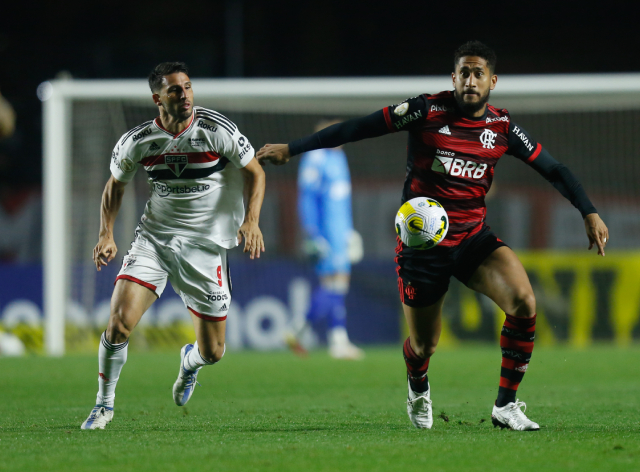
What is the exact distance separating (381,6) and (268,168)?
11.2 metres

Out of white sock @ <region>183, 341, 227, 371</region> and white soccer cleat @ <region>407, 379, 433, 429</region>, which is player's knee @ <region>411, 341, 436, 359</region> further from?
white sock @ <region>183, 341, 227, 371</region>

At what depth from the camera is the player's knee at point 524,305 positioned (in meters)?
4.87

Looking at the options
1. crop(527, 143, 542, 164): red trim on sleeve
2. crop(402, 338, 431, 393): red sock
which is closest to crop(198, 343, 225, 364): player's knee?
crop(402, 338, 431, 393): red sock

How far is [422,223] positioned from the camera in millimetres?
4969

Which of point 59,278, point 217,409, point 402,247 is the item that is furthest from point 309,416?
point 59,278

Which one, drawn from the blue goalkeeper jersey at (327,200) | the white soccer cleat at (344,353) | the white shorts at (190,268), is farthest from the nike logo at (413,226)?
the blue goalkeeper jersey at (327,200)

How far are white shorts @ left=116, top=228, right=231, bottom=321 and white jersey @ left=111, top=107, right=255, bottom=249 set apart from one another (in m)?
0.07

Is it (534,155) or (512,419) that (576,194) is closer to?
(534,155)

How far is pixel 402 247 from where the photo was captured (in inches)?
208

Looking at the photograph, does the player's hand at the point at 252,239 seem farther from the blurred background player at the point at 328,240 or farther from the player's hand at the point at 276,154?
the blurred background player at the point at 328,240

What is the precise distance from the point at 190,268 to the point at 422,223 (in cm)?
164

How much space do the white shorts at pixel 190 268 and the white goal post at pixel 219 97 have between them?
242 inches

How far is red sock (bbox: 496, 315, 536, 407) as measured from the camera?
4.98 metres

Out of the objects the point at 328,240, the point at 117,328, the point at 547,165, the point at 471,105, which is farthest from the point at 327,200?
the point at 117,328
